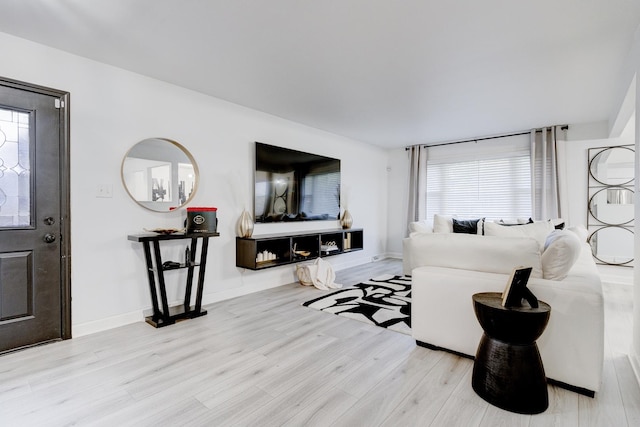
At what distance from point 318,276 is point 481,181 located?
3.46m

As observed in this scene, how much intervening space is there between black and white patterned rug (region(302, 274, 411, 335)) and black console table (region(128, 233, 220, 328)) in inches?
44.2

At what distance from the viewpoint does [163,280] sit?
283cm

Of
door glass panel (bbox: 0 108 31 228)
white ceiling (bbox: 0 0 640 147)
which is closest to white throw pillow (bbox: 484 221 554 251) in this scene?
white ceiling (bbox: 0 0 640 147)

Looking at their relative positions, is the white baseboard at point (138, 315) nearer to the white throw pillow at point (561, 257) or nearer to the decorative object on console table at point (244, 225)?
the decorative object on console table at point (244, 225)

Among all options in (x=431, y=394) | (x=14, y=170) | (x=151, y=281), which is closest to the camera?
(x=431, y=394)

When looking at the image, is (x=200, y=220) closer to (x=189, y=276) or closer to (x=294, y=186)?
(x=189, y=276)

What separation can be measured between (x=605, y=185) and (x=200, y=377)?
5.48 metres

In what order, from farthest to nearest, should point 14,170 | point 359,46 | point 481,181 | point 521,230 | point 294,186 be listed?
point 481,181, point 294,186, point 521,230, point 359,46, point 14,170

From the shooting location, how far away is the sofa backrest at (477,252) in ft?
6.41

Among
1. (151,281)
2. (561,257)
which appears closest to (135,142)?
(151,281)

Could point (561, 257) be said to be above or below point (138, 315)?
above

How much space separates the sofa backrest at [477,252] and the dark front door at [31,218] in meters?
2.76

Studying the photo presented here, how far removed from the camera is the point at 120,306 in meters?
2.78

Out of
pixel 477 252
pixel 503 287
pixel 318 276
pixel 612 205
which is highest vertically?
pixel 612 205
